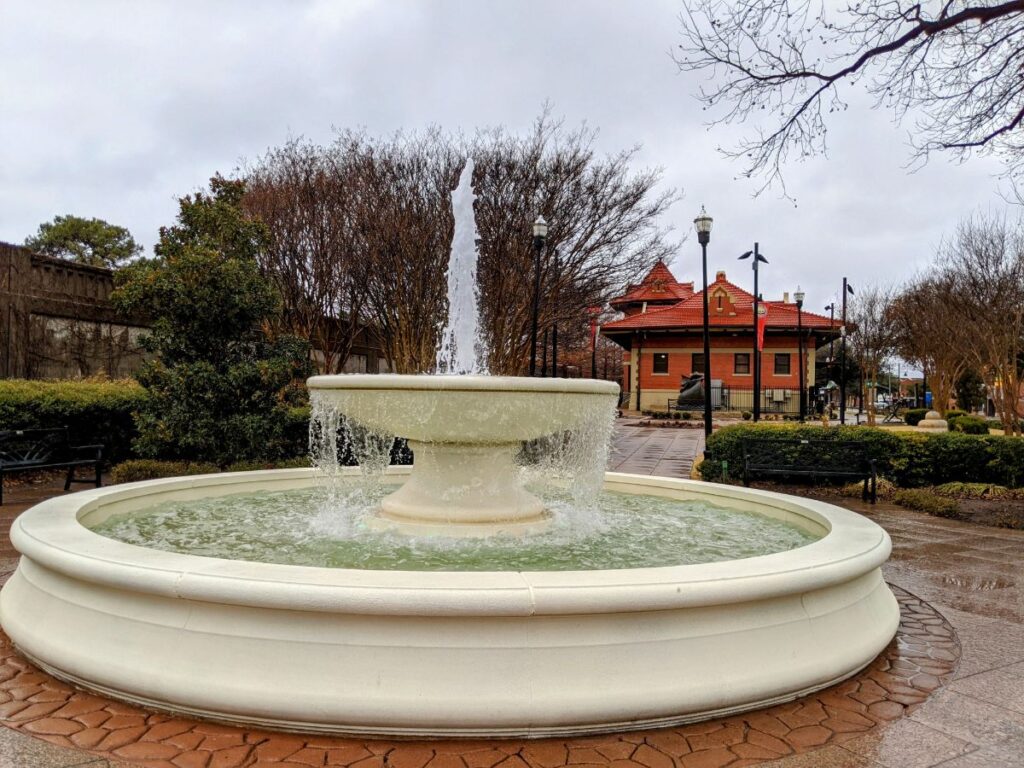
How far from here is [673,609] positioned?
2994 mm

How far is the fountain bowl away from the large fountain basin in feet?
5.85

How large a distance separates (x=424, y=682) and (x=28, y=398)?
11.2 meters

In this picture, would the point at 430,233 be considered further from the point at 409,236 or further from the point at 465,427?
the point at 465,427

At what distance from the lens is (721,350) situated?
40188 mm

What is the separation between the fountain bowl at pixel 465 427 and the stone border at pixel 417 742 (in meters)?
2.30

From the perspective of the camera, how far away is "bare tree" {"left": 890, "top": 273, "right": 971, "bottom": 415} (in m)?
22.7

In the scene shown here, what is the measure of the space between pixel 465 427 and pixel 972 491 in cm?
953

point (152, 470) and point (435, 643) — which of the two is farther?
point (152, 470)

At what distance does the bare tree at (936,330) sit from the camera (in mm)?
22703

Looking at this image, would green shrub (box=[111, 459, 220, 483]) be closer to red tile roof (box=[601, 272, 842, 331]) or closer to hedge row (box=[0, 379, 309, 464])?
hedge row (box=[0, 379, 309, 464])

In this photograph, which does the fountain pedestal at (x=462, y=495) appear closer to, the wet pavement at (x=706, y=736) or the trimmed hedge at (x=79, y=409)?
the wet pavement at (x=706, y=736)

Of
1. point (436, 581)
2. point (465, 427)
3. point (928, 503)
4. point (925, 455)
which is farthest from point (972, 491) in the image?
point (436, 581)

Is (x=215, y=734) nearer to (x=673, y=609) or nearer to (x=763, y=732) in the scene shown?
(x=673, y=609)

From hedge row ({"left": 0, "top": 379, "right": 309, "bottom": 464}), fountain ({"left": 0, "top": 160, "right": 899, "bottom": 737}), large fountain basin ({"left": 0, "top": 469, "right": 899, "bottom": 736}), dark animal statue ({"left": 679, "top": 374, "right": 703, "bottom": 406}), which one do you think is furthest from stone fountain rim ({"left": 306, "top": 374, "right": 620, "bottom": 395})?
dark animal statue ({"left": 679, "top": 374, "right": 703, "bottom": 406})
